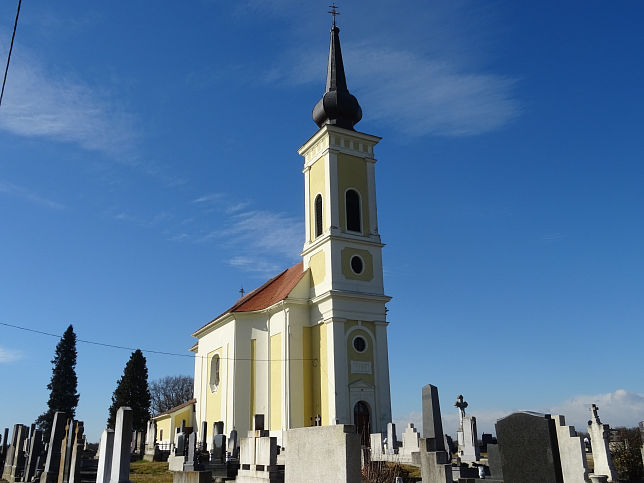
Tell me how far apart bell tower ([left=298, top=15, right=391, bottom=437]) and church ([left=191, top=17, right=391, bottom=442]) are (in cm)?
5

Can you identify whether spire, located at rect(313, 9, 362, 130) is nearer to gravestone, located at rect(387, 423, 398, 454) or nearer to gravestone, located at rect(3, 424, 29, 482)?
gravestone, located at rect(387, 423, 398, 454)

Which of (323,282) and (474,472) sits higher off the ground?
(323,282)

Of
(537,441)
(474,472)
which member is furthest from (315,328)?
(537,441)

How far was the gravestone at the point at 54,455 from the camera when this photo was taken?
12.5m

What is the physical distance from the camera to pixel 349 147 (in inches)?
1171

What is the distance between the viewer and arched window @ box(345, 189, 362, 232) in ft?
94.5

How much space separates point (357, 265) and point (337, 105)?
913 centimetres

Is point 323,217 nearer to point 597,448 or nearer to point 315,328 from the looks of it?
point 315,328

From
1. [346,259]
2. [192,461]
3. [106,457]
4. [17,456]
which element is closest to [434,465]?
[106,457]

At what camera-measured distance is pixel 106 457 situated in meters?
7.98

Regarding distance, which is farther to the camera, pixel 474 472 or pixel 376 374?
pixel 376 374

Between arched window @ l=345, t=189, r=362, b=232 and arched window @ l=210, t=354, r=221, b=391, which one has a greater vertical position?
arched window @ l=345, t=189, r=362, b=232

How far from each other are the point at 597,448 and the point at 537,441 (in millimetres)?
10501

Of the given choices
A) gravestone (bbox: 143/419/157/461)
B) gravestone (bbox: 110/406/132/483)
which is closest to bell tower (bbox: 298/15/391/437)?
gravestone (bbox: 143/419/157/461)
